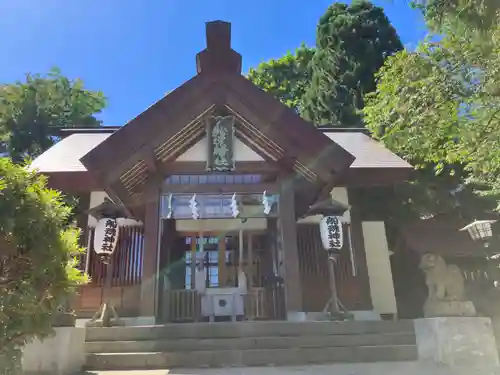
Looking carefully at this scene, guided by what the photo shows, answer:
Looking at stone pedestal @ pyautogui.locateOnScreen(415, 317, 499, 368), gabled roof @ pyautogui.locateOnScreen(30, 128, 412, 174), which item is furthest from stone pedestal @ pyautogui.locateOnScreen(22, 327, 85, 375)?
stone pedestal @ pyautogui.locateOnScreen(415, 317, 499, 368)

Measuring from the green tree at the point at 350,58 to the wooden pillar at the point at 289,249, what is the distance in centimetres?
917

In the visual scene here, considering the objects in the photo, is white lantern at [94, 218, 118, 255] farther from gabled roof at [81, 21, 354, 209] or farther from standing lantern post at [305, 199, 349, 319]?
standing lantern post at [305, 199, 349, 319]

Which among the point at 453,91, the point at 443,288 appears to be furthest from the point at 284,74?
the point at 443,288

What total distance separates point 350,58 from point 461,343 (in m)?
13.7

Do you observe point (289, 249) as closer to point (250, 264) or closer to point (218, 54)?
point (250, 264)

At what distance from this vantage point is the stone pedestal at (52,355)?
4.66m

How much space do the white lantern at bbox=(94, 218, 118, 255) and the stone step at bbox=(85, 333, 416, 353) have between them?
A: 7.06 ft

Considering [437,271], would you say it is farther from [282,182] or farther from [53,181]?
[53,181]

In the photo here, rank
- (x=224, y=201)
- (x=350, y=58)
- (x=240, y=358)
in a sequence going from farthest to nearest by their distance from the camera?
(x=350, y=58) → (x=224, y=201) → (x=240, y=358)

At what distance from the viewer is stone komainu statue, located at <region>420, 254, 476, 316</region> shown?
6.23 meters

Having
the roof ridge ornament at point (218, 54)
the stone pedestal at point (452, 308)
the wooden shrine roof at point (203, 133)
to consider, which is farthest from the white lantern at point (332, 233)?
the roof ridge ornament at point (218, 54)

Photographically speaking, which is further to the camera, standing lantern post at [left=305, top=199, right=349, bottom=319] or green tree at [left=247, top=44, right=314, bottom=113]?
green tree at [left=247, top=44, right=314, bottom=113]

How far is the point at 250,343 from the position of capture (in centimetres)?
539

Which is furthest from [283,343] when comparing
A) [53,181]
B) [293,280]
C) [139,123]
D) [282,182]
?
[53,181]
